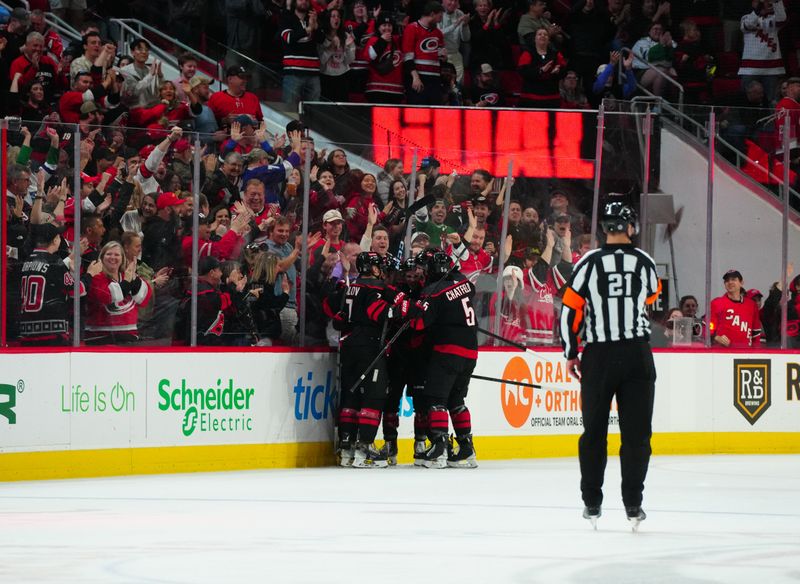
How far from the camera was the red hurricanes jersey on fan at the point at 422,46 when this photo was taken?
16.9 m

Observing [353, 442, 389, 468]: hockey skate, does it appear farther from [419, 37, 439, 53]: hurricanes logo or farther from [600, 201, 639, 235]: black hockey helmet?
[419, 37, 439, 53]: hurricanes logo

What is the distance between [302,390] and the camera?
12164 millimetres

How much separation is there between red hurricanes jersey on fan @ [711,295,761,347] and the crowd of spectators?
1488 millimetres

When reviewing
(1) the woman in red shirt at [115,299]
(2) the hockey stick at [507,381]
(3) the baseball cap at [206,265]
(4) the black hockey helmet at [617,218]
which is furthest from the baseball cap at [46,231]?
(4) the black hockey helmet at [617,218]

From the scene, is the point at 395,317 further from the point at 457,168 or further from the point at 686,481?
the point at 686,481

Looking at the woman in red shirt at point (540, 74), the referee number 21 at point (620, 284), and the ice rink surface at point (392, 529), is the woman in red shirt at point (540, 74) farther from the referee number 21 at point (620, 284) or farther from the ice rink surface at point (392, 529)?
the referee number 21 at point (620, 284)

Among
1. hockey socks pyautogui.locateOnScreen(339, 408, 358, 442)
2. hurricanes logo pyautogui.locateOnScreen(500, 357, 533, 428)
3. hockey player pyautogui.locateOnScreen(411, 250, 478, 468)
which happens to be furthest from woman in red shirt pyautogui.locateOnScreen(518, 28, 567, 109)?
hockey socks pyautogui.locateOnScreen(339, 408, 358, 442)

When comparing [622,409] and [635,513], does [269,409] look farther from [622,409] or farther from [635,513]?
[635,513]

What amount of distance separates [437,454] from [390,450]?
17.3 inches

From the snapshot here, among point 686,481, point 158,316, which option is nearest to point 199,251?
point 158,316

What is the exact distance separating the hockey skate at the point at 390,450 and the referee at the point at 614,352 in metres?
4.36

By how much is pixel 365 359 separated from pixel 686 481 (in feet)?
8.72

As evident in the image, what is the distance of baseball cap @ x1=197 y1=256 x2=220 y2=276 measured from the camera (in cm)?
1129

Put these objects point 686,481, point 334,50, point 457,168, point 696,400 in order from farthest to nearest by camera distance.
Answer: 1. point 334,50
2. point 696,400
3. point 457,168
4. point 686,481
